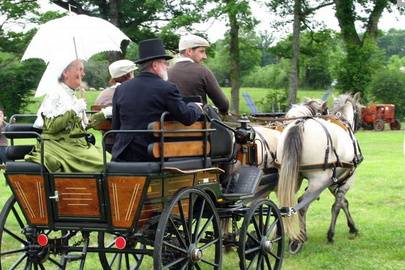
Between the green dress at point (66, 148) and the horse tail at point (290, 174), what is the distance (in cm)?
261

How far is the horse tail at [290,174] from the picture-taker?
22.8 feet

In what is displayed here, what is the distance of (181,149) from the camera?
4875mm

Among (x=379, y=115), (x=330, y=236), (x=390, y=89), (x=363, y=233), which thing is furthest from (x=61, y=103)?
(x=390, y=89)

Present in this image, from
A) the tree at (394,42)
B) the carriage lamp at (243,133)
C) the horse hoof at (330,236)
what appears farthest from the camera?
the tree at (394,42)

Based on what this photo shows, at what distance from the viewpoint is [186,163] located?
193 inches

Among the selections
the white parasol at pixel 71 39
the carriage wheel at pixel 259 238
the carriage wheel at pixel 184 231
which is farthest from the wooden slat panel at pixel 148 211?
the white parasol at pixel 71 39

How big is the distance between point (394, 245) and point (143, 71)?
12.6ft

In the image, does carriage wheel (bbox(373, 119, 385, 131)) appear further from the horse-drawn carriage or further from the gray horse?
the horse-drawn carriage

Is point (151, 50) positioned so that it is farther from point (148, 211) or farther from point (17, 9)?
point (17, 9)

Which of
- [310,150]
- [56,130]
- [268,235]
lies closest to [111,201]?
[56,130]

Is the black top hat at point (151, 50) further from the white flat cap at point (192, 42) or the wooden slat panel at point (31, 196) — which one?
the white flat cap at point (192, 42)

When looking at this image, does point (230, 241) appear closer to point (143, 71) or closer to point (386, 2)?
point (143, 71)

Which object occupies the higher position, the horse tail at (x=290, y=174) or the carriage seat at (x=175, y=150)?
the carriage seat at (x=175, y=150)

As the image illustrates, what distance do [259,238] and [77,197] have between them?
70.3 inches
